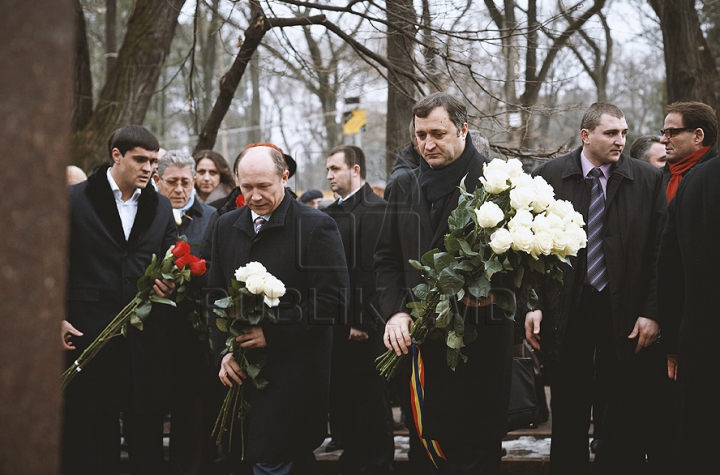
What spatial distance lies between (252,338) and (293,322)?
0.25 metres

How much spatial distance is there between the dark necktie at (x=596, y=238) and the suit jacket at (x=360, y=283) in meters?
1.77

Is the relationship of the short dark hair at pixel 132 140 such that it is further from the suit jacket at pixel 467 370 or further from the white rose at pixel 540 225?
the white rose at pixel 540 225

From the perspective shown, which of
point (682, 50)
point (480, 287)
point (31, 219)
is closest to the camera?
point (31, 219)

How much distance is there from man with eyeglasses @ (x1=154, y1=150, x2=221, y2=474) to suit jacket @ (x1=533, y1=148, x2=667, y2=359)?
250 cm

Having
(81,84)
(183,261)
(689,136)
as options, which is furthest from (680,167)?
(81,84)

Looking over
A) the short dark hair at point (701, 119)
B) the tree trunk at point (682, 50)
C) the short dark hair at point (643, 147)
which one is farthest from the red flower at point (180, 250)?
the tree trunk at point (682, 50)

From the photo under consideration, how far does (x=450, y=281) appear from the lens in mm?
3684

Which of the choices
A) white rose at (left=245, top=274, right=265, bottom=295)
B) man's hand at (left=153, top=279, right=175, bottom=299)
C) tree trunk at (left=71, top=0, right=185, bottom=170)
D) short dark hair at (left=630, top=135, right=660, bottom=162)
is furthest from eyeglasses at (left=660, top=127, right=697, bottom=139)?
tree trunk at (left=71, top=0, right=185, bottom=170)

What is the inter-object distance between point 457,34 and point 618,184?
7.76 feet

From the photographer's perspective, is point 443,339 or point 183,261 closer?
point 443,339

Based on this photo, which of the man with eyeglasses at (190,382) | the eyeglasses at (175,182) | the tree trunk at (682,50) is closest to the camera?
the man with eyeglasses at (190,382)

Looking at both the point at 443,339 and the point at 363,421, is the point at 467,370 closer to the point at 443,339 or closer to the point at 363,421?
the point at 443,339

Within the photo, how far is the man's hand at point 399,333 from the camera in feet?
13.3

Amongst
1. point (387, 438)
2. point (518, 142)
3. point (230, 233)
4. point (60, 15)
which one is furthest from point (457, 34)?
point (60, 15)
